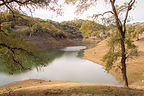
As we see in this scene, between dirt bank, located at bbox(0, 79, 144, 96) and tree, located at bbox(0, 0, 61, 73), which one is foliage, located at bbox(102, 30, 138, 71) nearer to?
dirt bank, located at bbox(0, 79, 144, 96)

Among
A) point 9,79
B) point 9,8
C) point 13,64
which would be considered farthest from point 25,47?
point 9,79

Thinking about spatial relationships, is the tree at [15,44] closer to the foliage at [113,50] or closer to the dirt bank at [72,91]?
the dirt bank at [72,91]

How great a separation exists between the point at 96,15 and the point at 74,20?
159cm

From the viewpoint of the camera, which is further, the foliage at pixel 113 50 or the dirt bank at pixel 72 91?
the foliage at pixel 113 50

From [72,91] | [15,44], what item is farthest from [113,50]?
[15,44]

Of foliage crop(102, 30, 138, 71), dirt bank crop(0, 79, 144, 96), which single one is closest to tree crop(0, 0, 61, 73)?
dirt bank crop(0, 79, 144, 96)

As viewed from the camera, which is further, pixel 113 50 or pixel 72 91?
pixel 113 50

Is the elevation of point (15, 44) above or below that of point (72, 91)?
above

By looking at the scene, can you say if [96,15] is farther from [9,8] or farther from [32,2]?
[9,8]

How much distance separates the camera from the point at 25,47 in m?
5.80

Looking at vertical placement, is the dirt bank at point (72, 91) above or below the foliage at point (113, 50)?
below

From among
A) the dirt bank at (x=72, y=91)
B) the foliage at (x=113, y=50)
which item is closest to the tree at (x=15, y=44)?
the dirt bank at (x=72, y=91)

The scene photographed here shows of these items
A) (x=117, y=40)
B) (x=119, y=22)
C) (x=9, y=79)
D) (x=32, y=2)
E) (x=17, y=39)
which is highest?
(x=32, y=2)

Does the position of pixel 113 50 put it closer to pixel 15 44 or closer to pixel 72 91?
pixel 72 91
